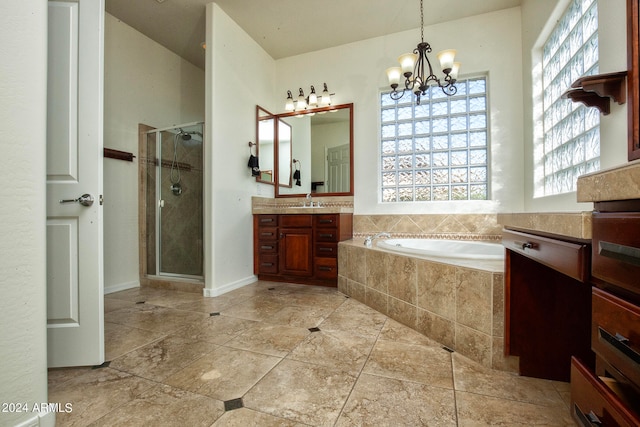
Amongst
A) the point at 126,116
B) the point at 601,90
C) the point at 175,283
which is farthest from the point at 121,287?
the point at 601,90

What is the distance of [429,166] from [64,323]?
10.9ft

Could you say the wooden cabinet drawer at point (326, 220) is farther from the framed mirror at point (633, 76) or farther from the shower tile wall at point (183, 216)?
the framed mirror at point (633, 76)

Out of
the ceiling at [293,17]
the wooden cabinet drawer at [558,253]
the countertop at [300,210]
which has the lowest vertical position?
the wooden cabinet drawer at [558,253]

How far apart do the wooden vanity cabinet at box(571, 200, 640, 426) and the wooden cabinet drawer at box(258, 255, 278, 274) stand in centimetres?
273

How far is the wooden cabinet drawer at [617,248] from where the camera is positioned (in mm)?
527

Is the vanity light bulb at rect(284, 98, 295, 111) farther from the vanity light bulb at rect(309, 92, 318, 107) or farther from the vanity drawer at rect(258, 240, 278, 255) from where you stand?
the vanity drawer at rect(258, 240, 278, 255)

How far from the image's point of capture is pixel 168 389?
121cm

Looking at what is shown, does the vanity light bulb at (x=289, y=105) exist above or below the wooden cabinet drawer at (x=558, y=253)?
above

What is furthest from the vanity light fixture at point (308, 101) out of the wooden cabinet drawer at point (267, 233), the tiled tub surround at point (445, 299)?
the tiled tub surround at point (445, 299)

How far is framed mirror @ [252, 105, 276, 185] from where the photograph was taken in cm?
343

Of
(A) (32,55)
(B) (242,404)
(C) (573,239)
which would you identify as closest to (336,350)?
(B) (242,404)

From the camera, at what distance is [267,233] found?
3203 millimetres

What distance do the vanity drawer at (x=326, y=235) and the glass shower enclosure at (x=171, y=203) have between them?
4.24 feet

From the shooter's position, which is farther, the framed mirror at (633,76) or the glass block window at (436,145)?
the glass block window at (436,145)
